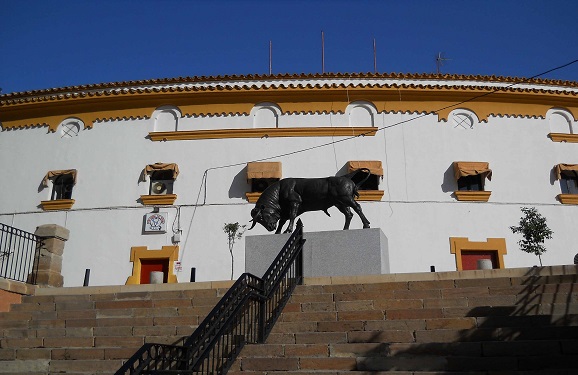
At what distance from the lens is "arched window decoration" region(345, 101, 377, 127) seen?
20.0m

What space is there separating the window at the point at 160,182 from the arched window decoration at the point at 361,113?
603cm

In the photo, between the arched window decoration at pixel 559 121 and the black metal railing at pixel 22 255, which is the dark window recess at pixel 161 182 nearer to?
the black metal railing at pixel 22 255

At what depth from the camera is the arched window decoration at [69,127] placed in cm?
2083

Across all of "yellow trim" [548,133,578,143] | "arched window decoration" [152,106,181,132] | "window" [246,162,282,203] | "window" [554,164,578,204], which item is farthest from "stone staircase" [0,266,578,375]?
"yellow trim" [548,133,578,143]

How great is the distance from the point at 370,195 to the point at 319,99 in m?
3.82

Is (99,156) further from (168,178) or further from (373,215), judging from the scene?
(373,215)

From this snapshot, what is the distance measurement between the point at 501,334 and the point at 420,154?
42.5 feet

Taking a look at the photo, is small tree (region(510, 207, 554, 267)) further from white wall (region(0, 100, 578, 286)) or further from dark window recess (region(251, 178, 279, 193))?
dark window recess (region(251, 178, 279, 193))

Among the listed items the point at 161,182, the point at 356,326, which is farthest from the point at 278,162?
the point at 356,326

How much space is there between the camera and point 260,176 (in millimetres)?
18766

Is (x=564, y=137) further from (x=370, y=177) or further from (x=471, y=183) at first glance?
(x=370, y=177)

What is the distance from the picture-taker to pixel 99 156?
66.3 ft

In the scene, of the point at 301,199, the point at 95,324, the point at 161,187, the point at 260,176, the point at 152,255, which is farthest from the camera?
the point at 161,187

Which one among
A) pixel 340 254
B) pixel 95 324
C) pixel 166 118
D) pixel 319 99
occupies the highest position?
pixel 319 99
